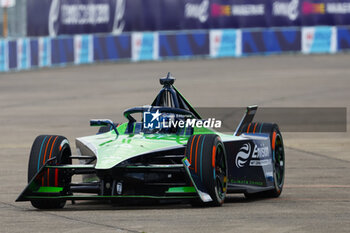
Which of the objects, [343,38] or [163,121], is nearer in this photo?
[163,121]

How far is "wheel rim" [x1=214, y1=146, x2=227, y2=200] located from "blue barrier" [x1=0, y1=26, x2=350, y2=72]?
34.0m

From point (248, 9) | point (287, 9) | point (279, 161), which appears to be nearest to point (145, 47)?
point (248, 9)

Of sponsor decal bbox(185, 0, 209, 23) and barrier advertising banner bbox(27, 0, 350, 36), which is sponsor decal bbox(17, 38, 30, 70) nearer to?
barrier advertising banner bbox(27, 0, 350, 36)

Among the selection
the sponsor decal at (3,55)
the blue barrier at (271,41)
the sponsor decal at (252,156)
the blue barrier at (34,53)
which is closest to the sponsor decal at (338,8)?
the blue barrier at (271,41)

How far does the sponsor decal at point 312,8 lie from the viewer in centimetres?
5031

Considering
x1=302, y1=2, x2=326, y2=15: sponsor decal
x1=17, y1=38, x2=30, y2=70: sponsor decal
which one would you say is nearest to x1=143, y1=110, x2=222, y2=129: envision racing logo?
x1=17, y1=38, x2=30, y2=70: sponsor decal

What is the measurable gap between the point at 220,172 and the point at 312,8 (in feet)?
137

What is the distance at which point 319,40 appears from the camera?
50031 mm

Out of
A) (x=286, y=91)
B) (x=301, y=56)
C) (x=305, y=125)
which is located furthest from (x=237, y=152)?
(x=301, y=56)

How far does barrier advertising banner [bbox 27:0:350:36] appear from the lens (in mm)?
46781

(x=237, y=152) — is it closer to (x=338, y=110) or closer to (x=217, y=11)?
(x=338, y=110)

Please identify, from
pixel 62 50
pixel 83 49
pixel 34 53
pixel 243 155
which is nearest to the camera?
pixel 243 155

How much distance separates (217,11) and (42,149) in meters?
40.8

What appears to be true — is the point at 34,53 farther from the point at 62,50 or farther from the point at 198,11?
the point at 198,11
